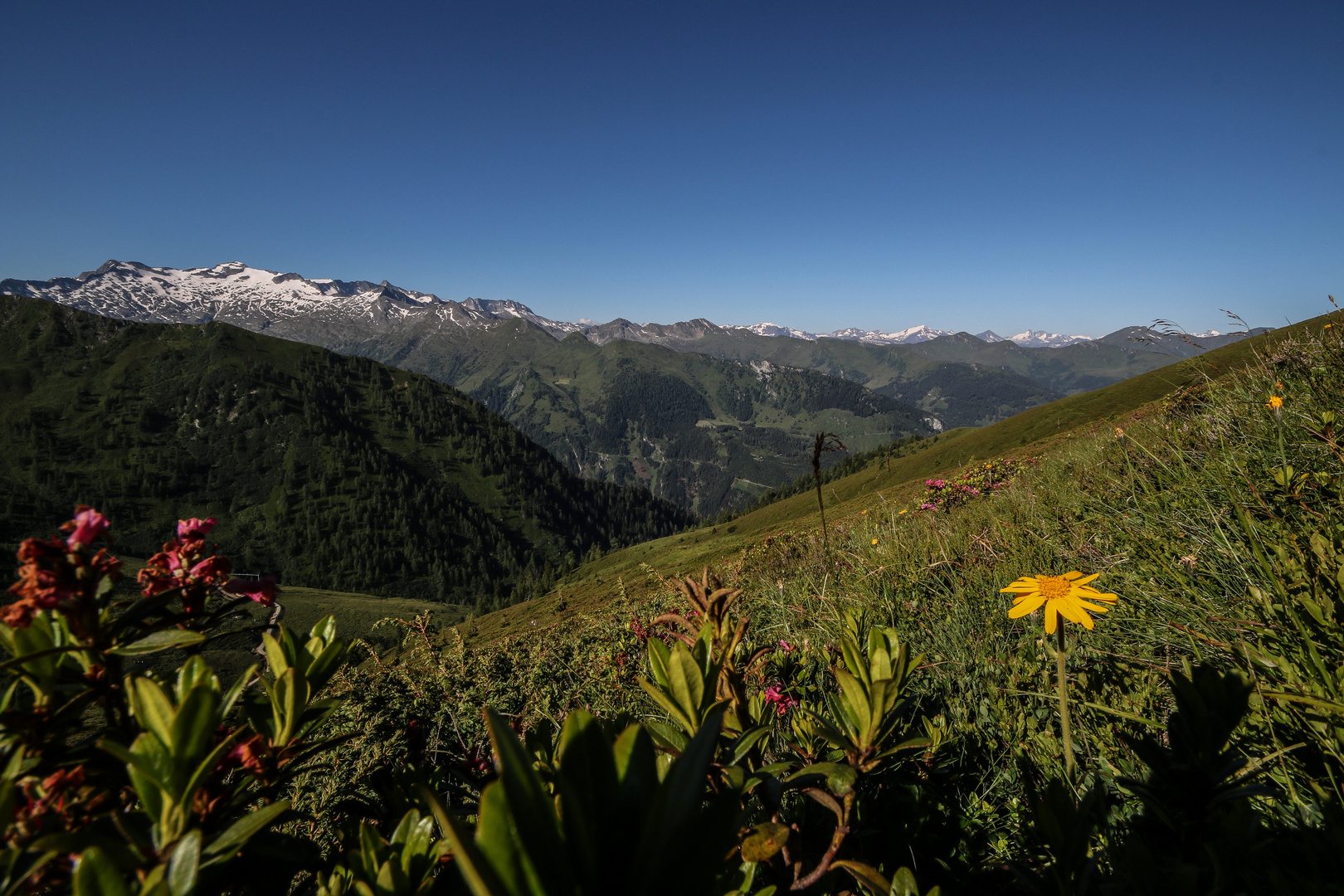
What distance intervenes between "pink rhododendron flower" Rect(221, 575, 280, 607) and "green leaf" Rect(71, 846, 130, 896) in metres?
0.71

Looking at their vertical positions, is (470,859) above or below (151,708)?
above

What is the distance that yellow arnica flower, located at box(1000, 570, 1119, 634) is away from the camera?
5.42ft

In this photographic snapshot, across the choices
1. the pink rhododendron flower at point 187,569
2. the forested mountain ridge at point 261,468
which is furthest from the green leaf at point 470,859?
the forested mountain ridge at point 261,468

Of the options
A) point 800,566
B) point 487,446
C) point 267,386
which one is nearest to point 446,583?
point 487,446

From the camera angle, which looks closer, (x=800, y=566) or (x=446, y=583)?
(x=800, y=566)

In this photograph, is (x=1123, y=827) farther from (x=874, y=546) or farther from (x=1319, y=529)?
(x=874, y=546)

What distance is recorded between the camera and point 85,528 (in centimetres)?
123

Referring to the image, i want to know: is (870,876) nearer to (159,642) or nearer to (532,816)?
(532,816)

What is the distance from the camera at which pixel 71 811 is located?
97 centimetres

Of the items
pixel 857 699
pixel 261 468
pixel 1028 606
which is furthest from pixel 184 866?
pixel 261 468

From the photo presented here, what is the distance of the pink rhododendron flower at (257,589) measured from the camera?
1423mm

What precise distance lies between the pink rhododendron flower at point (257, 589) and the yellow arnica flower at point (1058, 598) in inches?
80.7

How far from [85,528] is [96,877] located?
0.85m

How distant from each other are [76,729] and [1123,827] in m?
2.56
